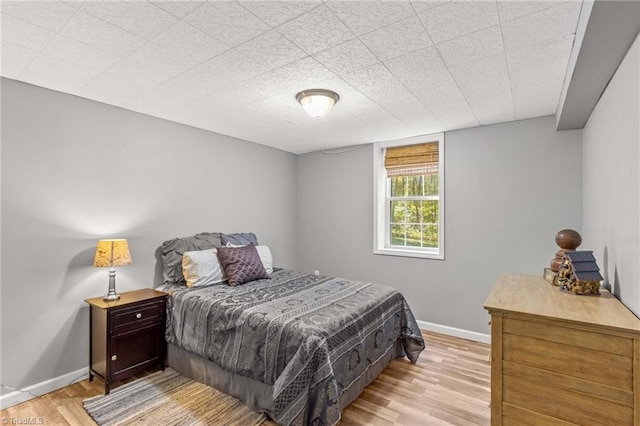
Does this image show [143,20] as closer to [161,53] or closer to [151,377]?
[161,53]

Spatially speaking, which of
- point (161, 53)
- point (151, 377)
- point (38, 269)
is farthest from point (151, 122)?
point (151, 377)

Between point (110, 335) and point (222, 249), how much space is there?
1171 millimetres

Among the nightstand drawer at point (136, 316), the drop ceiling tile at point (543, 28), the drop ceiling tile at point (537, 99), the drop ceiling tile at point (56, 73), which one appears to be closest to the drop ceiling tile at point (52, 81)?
the drop ceiling tile at point (56, 73)

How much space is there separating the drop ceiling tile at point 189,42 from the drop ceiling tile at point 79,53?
0.45m

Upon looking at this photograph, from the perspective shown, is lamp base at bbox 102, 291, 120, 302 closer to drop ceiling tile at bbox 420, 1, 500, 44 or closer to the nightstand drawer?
the nightstand drawer

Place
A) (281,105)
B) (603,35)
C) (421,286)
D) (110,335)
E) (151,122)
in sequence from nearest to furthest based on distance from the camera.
Answer: 1. (603,35)
2. (110,335)
3. (281,105)
4. (151,122)
5. (421,286)

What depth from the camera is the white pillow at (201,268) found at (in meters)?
2.94

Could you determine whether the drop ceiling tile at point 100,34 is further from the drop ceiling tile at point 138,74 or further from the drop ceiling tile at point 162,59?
the drop ceiling tile at point 138,74

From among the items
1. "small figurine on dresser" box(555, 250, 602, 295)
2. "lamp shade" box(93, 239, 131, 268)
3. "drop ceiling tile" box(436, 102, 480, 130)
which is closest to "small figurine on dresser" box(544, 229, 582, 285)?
"small figurine on dresser" box(555, 250, 602, 295)

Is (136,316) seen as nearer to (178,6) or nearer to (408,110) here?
(178,6)

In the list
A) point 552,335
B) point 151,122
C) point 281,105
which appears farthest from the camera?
point 151,122

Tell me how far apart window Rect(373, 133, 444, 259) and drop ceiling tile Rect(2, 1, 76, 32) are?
3325mm

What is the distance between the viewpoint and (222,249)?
3.20 metres

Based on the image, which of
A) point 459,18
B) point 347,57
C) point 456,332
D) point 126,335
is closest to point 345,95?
point 347,57
